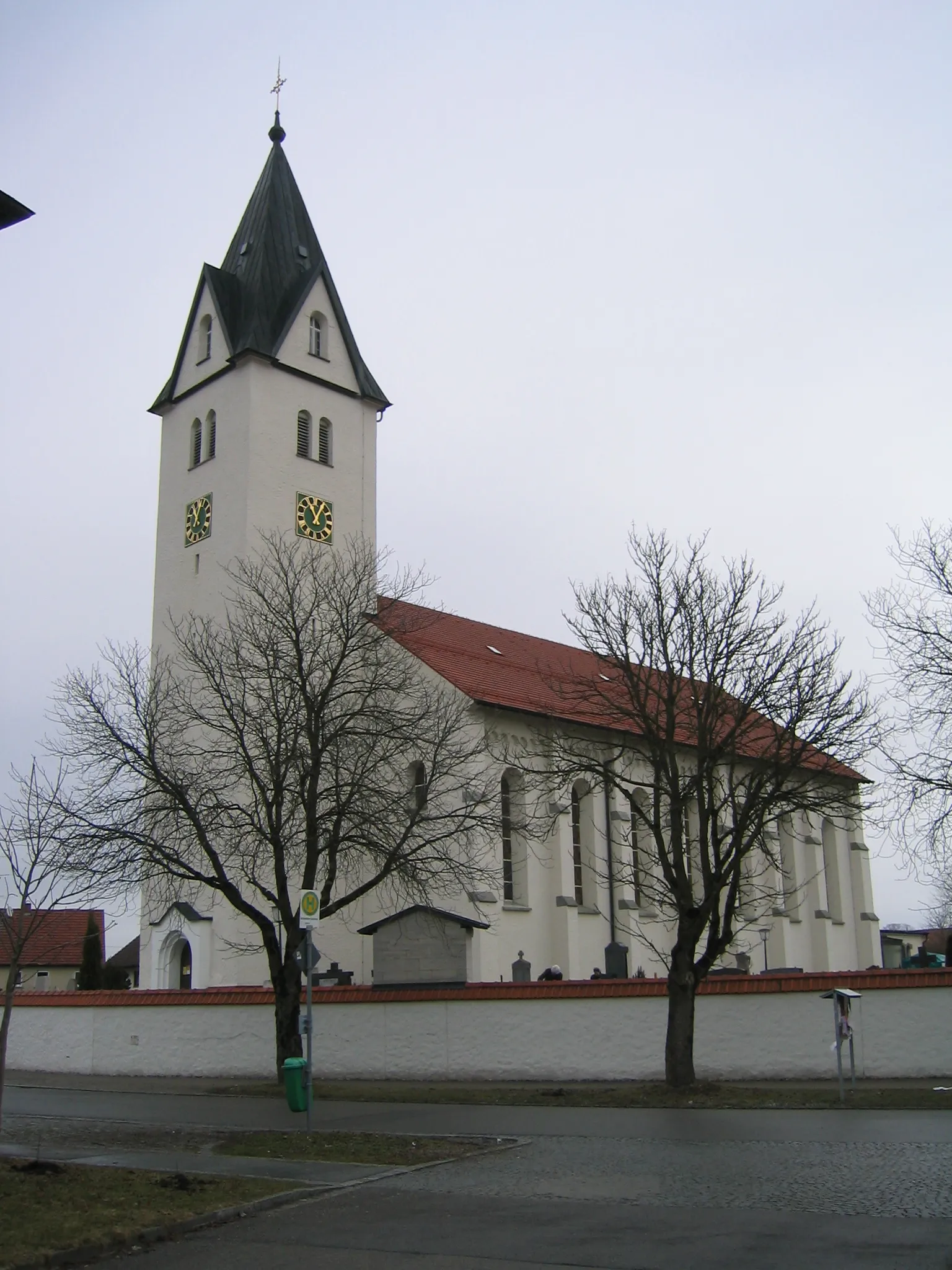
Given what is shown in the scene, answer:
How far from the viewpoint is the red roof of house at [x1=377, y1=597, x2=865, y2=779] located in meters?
29.1

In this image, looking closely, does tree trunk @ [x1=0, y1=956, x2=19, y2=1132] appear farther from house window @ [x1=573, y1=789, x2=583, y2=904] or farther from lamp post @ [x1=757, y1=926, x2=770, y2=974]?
lamp post @ [x1=757, y1=926, x2=770, y2=974]

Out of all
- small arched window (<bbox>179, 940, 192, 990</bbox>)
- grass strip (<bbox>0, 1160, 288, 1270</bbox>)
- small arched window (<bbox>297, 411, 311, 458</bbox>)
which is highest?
small arched window (<bbox>297, 411, 311, 458</bbox>)

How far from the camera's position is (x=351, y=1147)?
1305 cm

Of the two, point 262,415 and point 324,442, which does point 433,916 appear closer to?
point 262,415

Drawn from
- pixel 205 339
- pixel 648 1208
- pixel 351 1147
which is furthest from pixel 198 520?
pixel 648 1208

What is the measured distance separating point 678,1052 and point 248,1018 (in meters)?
10.5

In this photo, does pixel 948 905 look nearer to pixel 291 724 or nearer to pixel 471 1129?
pixel 291 724

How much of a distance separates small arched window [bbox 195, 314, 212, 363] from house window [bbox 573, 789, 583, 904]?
17.7 m

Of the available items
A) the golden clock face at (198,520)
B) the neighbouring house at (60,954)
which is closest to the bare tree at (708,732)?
the golden clock face at (198,520)

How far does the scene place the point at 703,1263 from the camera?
7352mm

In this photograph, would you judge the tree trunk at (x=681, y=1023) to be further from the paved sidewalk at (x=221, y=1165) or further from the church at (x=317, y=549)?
the church at (x=317, y=549)

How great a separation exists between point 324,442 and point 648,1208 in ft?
104

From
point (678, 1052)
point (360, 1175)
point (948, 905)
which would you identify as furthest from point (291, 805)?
point (948, 905)

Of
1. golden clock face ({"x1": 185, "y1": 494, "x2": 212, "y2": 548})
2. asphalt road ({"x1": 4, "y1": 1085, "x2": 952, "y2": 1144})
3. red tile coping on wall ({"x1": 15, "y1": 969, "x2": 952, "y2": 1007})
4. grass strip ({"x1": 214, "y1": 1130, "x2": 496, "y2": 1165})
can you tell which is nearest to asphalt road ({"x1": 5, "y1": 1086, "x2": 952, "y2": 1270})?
asphalt road ({"x1": 4, "y1": 1085, "x2": 952, "y2": 1144})
